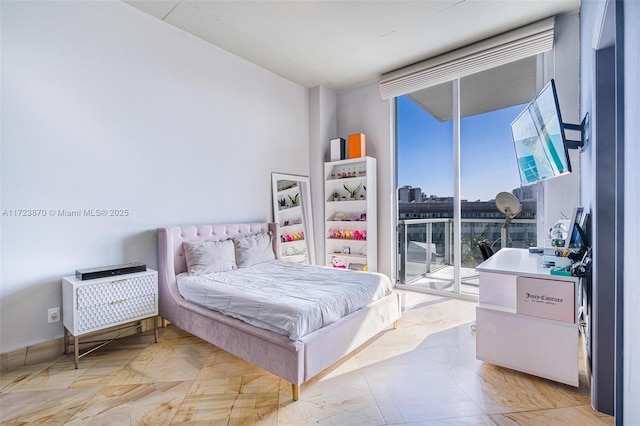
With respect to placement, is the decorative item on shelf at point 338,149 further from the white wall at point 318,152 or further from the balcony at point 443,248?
the balcony at point 443,248

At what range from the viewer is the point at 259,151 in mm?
3943

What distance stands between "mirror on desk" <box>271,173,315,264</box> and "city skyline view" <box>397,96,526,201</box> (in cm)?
142

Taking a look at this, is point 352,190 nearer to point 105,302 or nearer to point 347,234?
point 347,234

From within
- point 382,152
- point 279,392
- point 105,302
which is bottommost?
point 279,392

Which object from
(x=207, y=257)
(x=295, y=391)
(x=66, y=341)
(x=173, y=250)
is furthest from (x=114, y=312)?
(x=295, y=391)

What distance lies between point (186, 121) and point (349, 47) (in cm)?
200

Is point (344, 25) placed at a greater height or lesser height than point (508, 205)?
greater

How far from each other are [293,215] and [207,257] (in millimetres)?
1580

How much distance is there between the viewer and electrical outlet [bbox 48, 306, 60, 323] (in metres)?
2.35

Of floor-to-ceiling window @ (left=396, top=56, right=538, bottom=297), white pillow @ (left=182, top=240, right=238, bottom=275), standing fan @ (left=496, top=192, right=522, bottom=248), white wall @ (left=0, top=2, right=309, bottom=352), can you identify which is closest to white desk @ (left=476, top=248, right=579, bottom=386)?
standing fan @ (left=496, top=192, right=522, bottom=248)

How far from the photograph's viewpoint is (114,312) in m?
2.36

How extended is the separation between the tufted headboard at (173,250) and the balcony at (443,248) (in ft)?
7.91

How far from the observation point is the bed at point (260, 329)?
1.84m

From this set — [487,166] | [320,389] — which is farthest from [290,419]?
[487,166]
